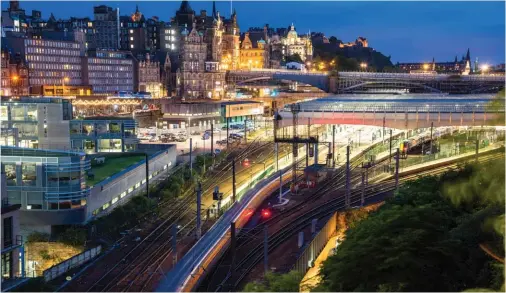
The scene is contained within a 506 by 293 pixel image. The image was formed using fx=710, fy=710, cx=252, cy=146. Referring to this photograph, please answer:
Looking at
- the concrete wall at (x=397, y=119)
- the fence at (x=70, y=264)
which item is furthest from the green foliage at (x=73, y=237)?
the concrete wall at (x=397, y=119)

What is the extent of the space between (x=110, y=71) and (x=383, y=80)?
120 ft

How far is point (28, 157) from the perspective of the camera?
1040 inches

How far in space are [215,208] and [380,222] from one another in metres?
13.3

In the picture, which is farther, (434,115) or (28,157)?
(434,115)

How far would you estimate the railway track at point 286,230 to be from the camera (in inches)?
883

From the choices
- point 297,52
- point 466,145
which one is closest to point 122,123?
point 466,145

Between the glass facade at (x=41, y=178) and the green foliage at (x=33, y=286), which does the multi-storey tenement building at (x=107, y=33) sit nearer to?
the glass facade at (x=41, y=178)

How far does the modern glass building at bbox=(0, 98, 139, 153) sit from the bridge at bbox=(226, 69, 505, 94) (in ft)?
167

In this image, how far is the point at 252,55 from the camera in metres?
122

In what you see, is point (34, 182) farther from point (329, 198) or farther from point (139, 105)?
point (139, 105)

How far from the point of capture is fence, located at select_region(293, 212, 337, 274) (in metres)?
22.2

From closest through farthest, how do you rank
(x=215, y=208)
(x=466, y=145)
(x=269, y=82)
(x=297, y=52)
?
1. (x=215, y=208)
2. (x=466, y=145)
3. (x=269, y=82)
4. (x=297, y=52)

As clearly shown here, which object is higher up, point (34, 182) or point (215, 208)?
point (34, 182)

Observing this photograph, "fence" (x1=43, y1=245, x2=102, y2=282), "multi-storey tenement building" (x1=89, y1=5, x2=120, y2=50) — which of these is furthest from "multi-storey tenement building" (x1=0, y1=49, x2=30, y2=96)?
"fence" (x1=43, y1=245, x2=102, y2=282)
